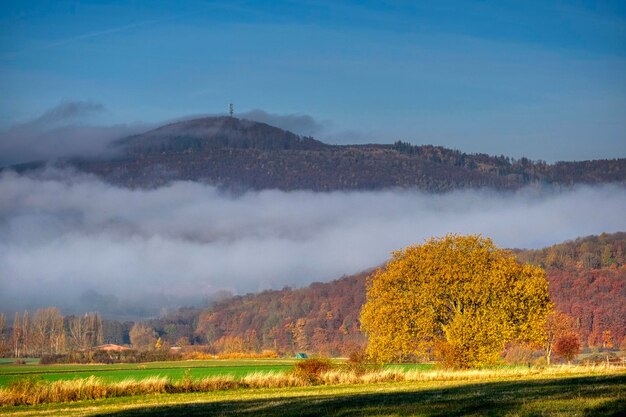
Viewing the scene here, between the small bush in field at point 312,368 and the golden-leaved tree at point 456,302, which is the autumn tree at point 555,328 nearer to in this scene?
the golden-leaved tree at point 456,302

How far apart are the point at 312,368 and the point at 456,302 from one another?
21.6 metres

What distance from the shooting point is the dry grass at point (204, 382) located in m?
48.0

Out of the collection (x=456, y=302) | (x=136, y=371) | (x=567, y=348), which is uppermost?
(x=456, y=302)

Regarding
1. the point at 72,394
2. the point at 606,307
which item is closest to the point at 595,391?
the point at 72,394

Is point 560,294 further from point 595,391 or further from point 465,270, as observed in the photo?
point 595,391

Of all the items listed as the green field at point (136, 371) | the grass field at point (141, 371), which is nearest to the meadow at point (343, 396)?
the grass field at point (141, 371)

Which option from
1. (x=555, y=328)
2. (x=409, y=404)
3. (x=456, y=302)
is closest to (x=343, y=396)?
(x=409, y=404)

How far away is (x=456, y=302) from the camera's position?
254 feet

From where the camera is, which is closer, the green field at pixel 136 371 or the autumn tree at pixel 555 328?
the green field at pixel 136 371

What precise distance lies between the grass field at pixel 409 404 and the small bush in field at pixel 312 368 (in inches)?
431

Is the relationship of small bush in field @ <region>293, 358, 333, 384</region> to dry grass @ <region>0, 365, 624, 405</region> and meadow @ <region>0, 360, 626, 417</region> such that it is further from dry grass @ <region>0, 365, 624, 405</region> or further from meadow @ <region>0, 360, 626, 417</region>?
meadow @ <region>0, 360, 626, 417</region>

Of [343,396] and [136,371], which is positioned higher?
[343,396]

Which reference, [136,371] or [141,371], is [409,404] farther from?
[136,371]

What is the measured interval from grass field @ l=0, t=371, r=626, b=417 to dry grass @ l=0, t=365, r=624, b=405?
2.87 meters
